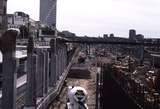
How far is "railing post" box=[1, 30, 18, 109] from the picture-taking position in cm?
1279

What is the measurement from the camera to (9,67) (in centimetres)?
1295

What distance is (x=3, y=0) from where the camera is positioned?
1912 cm

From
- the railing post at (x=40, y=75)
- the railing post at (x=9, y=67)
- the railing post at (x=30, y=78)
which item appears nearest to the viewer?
the railing post at (x=9, y=67)

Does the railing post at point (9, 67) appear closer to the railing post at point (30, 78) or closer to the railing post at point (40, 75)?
the railing post at point (30, 78)

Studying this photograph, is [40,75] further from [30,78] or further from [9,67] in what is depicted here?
[9,67]

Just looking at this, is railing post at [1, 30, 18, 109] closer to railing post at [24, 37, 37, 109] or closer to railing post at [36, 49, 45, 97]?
railing post at [24, 37, 37, 109]

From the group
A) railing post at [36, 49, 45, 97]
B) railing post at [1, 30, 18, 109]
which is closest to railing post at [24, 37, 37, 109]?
railing post at [36, 49, 45, 97]

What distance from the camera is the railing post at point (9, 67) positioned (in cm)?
1279

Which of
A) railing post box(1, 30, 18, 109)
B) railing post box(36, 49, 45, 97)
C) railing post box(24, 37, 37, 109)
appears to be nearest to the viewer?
railing post box(1, 30, 18, 109)

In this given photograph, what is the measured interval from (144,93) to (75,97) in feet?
42.0

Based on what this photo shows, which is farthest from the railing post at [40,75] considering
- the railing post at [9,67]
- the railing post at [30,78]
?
the railing post at [9,67]

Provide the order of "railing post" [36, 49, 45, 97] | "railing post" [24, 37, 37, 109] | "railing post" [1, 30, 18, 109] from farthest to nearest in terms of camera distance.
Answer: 1. "railing post" [36, 49, 45, 97]
2. "railing post" [24, 37, 37, 109]
3. "railing post" [1, 30, 18, 109]

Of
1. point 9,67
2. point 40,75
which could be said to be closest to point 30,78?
point 40,75

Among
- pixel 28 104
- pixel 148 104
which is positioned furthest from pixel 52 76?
pixel 28 104
